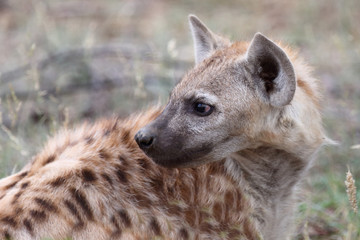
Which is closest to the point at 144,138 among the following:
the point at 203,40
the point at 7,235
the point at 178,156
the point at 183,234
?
the point at 178,156

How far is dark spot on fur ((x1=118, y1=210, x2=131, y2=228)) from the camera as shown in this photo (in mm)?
2809

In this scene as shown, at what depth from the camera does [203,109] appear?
292 centimetres

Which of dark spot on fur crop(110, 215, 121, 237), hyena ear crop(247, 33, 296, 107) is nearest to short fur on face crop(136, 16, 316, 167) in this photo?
hyena ear crop(247, 33, 296, 107)

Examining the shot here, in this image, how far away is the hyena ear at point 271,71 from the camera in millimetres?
2795

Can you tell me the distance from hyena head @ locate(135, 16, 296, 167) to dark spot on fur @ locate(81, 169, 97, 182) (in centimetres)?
28

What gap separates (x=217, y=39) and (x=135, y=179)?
1.01m

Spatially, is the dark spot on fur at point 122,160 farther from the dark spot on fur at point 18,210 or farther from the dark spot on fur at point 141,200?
the dark spot on fur at point 18,210

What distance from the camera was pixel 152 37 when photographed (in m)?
7.27

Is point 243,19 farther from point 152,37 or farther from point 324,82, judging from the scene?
point 324,82

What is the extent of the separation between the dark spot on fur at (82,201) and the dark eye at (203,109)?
69cm

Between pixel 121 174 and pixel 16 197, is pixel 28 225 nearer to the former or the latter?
pixel 16 197

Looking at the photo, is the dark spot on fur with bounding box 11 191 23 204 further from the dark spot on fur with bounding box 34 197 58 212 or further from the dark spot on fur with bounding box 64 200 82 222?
the dark spot on fur with bounding box 64 200 82 222

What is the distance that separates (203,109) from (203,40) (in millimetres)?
669

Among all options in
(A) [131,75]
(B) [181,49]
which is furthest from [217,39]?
(B) [181,49]
